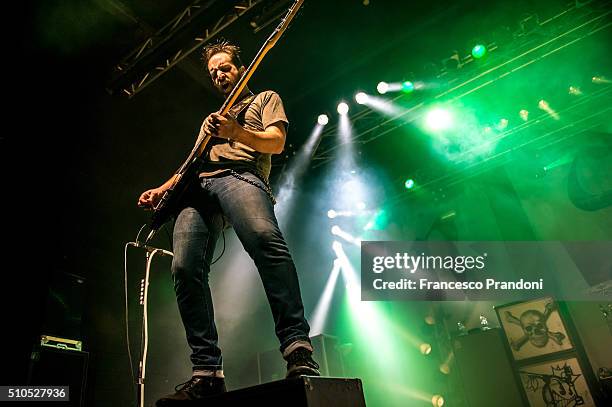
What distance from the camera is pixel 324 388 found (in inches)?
50.0

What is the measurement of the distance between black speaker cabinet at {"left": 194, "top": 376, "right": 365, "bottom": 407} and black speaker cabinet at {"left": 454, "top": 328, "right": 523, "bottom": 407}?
161 inches

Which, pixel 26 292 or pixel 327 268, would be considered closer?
pixel 26 292

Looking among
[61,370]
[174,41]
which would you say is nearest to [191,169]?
[61,370]

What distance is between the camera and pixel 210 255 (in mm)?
1814

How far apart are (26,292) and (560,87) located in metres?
6.06

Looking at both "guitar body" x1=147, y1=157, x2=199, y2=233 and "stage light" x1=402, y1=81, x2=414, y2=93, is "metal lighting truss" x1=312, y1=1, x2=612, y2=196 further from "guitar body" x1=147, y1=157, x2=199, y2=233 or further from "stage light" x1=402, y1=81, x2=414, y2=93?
"guitar body" x1=147, y1=157, x2=199, y2=233

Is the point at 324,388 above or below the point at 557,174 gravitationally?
below

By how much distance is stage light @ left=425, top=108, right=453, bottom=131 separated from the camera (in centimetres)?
589

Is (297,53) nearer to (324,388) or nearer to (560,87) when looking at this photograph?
(560,87)

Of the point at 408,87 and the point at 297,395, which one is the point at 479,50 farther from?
the point at 297,395

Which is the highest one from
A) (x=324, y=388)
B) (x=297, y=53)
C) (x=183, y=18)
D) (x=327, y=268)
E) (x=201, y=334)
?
(x=297, y=53)

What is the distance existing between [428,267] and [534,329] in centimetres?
197

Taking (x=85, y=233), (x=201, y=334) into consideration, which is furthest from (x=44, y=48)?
(x=201, y=334)

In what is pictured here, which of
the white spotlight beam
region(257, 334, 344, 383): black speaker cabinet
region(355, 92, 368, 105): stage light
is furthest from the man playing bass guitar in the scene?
the white spotlight beam
